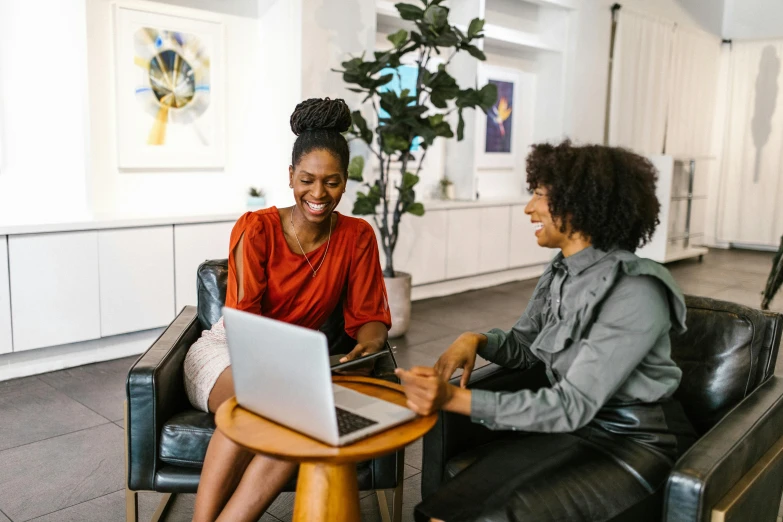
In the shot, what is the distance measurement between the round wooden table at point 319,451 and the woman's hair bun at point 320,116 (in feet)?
3.08

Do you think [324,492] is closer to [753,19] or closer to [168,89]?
[168,89]

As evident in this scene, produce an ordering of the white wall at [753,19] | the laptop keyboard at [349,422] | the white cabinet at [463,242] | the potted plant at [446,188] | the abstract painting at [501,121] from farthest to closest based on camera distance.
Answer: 1. the white wall at [753,19]
2. the abstract painting at [501,121]
3. the potted plant at [446,188]
4. the white cabinet at [463,242]
5. the laptop keyboard at [349,422]

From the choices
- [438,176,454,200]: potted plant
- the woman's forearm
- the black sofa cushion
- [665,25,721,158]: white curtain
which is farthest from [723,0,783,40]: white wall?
the woman's forearm

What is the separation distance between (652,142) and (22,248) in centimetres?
700

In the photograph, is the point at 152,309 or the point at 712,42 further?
the point at 712,42

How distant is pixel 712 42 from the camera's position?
958cm

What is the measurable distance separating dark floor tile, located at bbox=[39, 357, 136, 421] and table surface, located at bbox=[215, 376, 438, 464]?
2080 millimetres

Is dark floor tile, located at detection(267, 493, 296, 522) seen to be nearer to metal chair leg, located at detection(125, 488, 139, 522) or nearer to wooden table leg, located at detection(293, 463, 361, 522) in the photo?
metal chair leg, located at detection(125, 488, 139, 522)

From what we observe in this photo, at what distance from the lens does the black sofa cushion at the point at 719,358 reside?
2.02m

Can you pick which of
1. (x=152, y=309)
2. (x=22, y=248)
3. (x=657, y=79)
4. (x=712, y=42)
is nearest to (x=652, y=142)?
(x=657, y=79)

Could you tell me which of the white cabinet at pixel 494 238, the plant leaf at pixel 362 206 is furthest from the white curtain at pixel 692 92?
the plant leaf at pixel 362 206

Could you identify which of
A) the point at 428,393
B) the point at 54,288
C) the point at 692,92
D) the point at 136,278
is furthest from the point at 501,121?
the point at 428,393

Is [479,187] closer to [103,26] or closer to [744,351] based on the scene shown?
[103,26]

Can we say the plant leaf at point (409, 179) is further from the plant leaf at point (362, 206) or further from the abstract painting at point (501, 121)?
the abstract painting at point (501, 121)
